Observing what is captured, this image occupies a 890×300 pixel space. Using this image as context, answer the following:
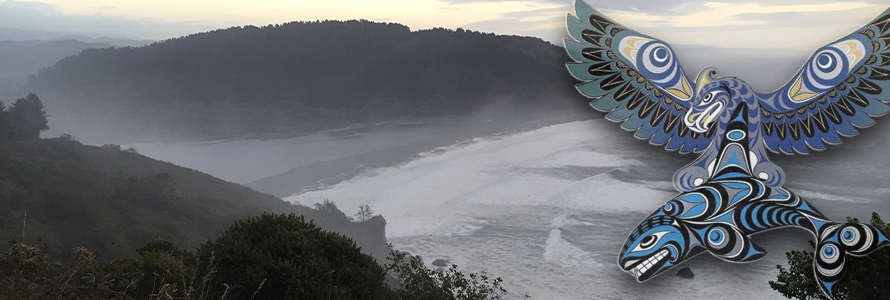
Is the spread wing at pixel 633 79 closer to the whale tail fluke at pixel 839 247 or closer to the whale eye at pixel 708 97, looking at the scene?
the whale eye at pixel 708 97

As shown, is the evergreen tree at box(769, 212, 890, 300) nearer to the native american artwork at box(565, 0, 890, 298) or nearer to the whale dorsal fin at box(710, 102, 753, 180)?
the native american artwork at box(565, 0, 890, 298)

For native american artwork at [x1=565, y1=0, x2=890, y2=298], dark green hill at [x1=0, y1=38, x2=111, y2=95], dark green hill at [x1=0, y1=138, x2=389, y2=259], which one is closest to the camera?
native american artwork at [x1=565, y1=0, x2=890, y2=298]

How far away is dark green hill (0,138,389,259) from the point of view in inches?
639

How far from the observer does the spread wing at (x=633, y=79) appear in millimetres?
9992

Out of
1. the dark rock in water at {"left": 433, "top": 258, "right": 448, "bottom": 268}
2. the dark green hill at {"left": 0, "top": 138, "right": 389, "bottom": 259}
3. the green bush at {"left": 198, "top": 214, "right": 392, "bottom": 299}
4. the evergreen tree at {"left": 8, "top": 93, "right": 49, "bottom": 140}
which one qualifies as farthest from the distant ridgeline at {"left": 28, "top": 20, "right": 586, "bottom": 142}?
the green bush at {"left": 198, "top": 214, "right": 392, "bottom": 299}

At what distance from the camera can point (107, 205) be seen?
18.5 m

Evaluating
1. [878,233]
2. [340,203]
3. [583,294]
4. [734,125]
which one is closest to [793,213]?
[734,125]

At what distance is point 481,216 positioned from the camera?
23.7 meters

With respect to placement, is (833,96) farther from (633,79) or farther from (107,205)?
(107,205)

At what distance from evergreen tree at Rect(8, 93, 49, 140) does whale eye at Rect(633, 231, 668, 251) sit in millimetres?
20743

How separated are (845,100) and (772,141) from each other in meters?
1.10

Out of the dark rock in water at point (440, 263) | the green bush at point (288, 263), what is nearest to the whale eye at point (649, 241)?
the green bush at point (288, 263)

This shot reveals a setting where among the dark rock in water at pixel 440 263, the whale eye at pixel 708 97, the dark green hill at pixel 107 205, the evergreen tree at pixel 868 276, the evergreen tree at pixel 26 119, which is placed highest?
the whale eye at pixel 708 97

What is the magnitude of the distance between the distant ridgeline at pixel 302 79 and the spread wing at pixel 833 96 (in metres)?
25.2
